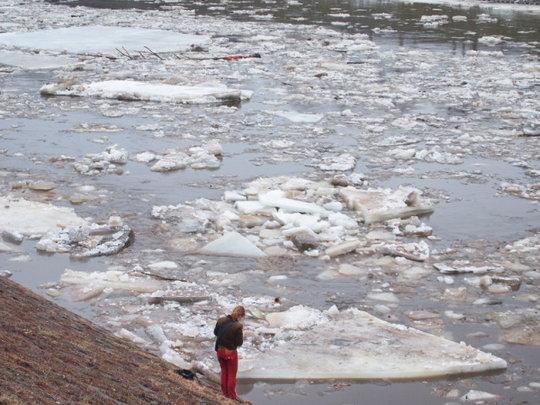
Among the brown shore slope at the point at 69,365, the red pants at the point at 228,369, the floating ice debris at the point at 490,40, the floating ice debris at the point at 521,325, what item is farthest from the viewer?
the floating ice debris at the point at 490,40

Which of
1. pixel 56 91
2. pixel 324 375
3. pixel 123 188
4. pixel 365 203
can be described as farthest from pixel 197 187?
pixel 56 91

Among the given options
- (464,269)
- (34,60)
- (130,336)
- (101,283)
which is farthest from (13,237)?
(34,60)

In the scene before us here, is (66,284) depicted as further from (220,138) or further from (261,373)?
(220,138)

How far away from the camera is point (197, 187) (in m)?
10.2

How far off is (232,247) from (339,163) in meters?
3.17

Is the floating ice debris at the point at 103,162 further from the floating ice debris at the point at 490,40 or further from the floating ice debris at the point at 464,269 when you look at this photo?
the floating ice debris at the point at 490,40

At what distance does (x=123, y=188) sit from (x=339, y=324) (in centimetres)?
420

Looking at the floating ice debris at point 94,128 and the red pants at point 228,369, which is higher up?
the red pants at point 228,369

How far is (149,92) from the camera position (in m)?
15.1

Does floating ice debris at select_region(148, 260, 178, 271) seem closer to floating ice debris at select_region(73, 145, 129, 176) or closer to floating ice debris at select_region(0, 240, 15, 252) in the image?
floating ice debris at select_region(0, 240, 15, 252)

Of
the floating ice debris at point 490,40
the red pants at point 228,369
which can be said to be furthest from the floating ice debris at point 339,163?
the floating ice debris at point 490,40

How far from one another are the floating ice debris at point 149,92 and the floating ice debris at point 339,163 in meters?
3.90

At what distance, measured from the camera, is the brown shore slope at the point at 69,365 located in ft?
12.9

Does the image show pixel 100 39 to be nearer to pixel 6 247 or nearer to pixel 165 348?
pixel 6 247
